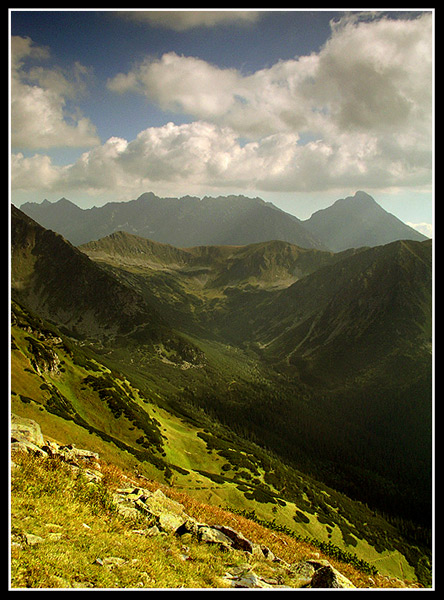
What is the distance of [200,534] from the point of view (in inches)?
547

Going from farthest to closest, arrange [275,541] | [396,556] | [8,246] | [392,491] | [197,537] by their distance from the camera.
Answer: [392,491] → [396,556] → [275,541] → [197,537] → [8,246]

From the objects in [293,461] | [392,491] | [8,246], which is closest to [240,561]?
[8,246]

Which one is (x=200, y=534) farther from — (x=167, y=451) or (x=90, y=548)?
(x=167, y=451)

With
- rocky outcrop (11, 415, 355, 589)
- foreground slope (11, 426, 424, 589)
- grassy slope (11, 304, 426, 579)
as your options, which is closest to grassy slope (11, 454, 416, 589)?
foreground slope (11, 426, 424, 589)

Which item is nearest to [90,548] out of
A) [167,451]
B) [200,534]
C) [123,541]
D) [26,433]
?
[123,541]

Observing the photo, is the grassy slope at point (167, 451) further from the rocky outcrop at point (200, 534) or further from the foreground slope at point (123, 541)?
the foreground slope at point (123, 541)

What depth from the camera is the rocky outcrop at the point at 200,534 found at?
11114mm

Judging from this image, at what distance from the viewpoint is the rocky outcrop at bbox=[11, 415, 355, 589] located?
11.1 metres

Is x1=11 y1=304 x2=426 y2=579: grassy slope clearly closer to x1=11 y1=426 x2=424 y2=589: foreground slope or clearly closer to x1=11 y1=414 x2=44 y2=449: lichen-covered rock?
x1=11 y1=414 x2=44 y2=449: lichen-covered rock
